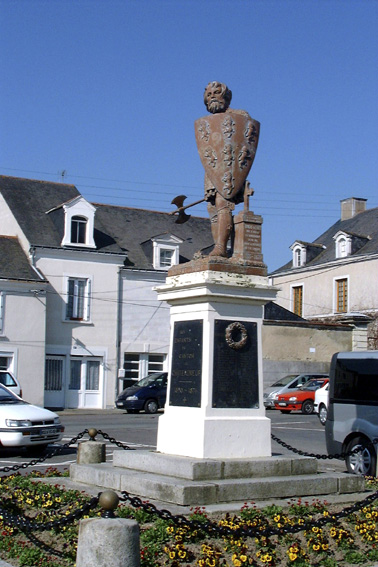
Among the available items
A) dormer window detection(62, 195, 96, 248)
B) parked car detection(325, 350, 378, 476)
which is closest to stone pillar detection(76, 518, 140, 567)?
parked car detection(325, 350, 378, 476)

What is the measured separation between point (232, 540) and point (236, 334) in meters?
3.13

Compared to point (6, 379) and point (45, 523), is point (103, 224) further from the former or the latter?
point (45, 523)

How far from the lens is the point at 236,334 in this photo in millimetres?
9938

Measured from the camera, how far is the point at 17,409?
55.5ft

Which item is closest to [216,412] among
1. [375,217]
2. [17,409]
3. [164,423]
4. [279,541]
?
[164,423]

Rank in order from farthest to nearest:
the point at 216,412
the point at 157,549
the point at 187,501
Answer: the point at 216,412 < the point at 187,501 < the point at 157,549

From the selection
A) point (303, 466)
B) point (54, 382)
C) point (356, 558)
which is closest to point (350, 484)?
point (303, 466)

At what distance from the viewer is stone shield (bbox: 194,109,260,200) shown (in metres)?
10.6

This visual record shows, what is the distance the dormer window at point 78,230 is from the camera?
36.5m

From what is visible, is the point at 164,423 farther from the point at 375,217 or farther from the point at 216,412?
the point at 375,217

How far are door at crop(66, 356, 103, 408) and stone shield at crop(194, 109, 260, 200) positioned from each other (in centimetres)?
2605

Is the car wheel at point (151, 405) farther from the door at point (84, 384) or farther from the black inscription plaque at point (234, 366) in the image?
the black inscription plaque at point (234, 366)

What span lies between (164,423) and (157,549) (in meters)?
3.15

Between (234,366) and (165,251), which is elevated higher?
(165,251)
